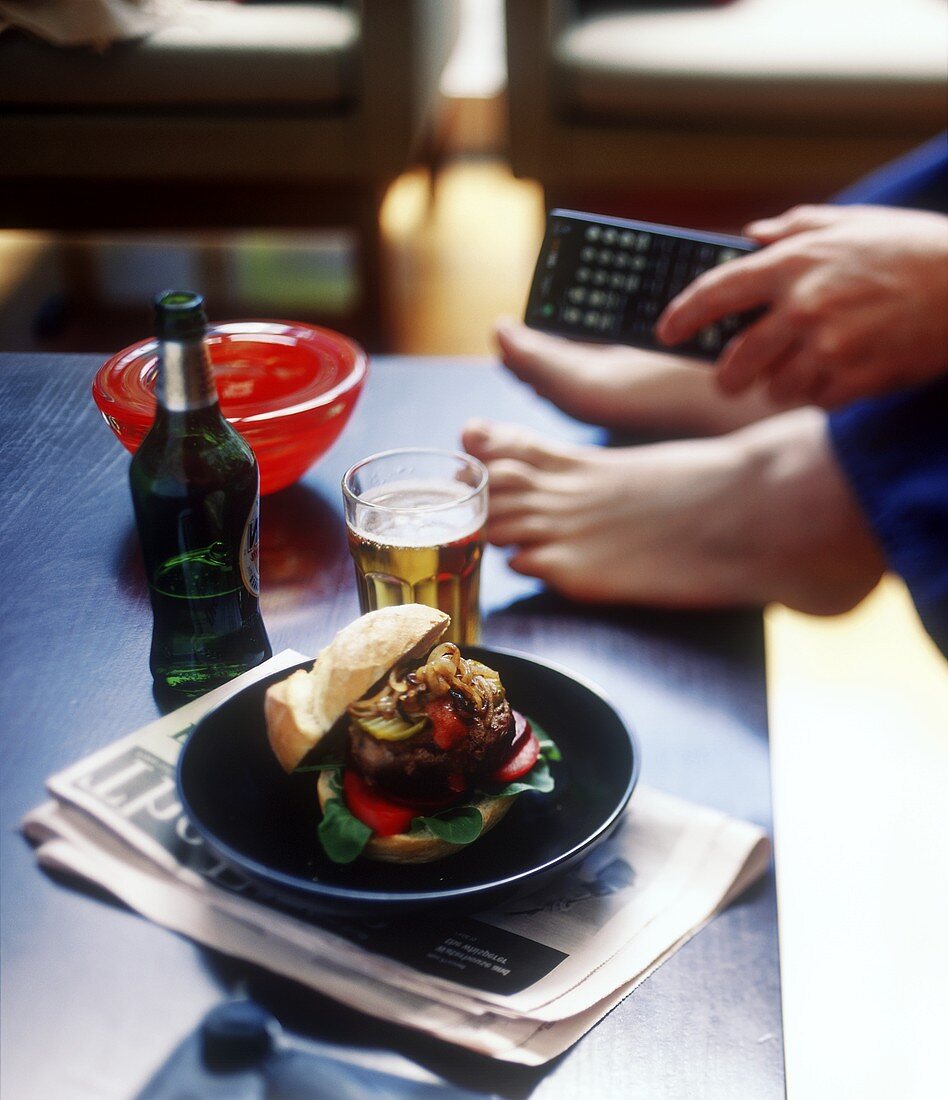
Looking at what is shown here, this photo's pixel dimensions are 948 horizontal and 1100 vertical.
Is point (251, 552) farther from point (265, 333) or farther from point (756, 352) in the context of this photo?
point (756, 352)

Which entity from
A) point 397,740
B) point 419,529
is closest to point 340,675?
point 397,740

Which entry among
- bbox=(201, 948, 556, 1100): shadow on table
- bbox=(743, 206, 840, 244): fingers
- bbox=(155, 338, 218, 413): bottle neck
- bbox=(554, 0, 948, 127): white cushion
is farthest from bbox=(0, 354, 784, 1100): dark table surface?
bbox=(554, 0, 948, 127): white cushion

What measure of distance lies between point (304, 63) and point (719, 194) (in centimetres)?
96

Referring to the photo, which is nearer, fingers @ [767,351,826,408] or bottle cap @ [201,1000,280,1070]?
bottle cap @ [201,1000,280,1070]

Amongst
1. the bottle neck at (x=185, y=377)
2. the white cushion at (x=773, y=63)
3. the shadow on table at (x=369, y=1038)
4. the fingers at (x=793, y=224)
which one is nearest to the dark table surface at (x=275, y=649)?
the shadow on table at (x=369, y=1038)

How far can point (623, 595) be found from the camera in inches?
27.9

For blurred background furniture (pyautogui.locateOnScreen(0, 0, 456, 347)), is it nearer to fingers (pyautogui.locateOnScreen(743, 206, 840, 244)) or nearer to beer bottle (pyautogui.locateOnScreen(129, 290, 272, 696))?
beer bottle (pyautogui.locateOnScreen(129, 290, 272, 696))

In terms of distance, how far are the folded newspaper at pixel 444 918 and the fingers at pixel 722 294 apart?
1.11 feet

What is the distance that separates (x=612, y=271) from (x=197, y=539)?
393 mm

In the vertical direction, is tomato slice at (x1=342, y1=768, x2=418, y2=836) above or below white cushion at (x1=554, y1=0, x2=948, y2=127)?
below

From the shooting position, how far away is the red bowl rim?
2.03 ft

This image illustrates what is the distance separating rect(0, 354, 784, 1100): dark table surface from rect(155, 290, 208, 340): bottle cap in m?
0.15

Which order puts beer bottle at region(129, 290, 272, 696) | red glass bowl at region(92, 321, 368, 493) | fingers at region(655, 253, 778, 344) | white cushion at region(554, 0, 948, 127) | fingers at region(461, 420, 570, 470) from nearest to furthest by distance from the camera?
beer bottle at region(129, 290, 272, 696) < red glass bowl at region(92, 321, 368, 493) < fingers at region(655, 253, 778, 344) < fingers at region(461, 420, 570, 470) < white cushion at region(554, 0, 948, 127)

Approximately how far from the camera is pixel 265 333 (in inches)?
27.6
